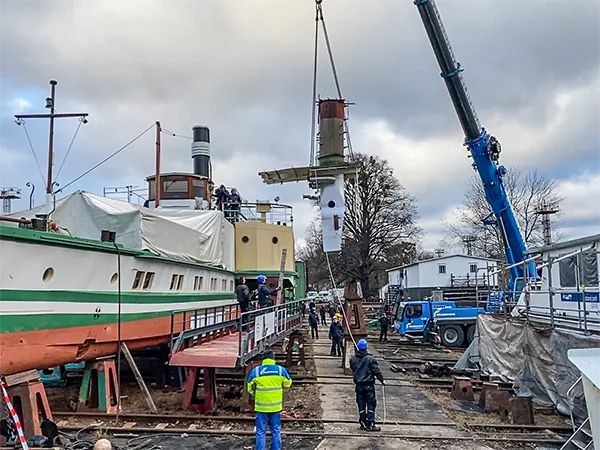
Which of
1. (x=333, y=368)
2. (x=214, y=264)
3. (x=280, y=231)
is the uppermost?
(x=280, y=231)

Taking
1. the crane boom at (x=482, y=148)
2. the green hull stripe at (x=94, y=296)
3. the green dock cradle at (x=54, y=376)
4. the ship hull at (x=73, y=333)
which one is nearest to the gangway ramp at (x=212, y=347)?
the green hull stripe at (x=94, y=296)

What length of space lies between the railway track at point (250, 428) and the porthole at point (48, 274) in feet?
8.48

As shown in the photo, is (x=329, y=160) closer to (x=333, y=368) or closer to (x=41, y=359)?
(x=41, y=359)

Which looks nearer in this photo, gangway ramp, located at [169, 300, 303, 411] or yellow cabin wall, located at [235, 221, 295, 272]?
gangway ramp, located at [169, 300, 303, 411]

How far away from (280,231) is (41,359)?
13273 millimetres

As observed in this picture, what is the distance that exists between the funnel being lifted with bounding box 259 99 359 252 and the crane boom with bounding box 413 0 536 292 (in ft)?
26.3

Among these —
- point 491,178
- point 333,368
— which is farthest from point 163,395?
point 491,178

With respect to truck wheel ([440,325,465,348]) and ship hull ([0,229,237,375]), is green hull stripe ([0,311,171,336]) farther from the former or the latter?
truck wheel ([440,325,465,348])

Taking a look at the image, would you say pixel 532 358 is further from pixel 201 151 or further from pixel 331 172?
pixel 201 151

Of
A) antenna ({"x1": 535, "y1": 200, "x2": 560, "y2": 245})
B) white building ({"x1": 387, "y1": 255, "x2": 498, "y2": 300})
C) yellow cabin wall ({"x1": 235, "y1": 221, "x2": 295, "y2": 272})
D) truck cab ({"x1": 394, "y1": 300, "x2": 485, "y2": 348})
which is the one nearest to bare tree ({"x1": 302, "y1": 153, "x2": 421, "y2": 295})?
white building ({"x1": 387, "y1": 255, "x2": 498, "y2": 300})

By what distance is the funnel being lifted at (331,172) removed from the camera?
443 inches

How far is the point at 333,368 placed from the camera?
60.5 feet

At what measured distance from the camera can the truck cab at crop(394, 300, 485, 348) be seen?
26859 millimetres

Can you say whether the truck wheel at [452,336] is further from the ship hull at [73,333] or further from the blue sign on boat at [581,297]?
the ship hull at [73,333]
